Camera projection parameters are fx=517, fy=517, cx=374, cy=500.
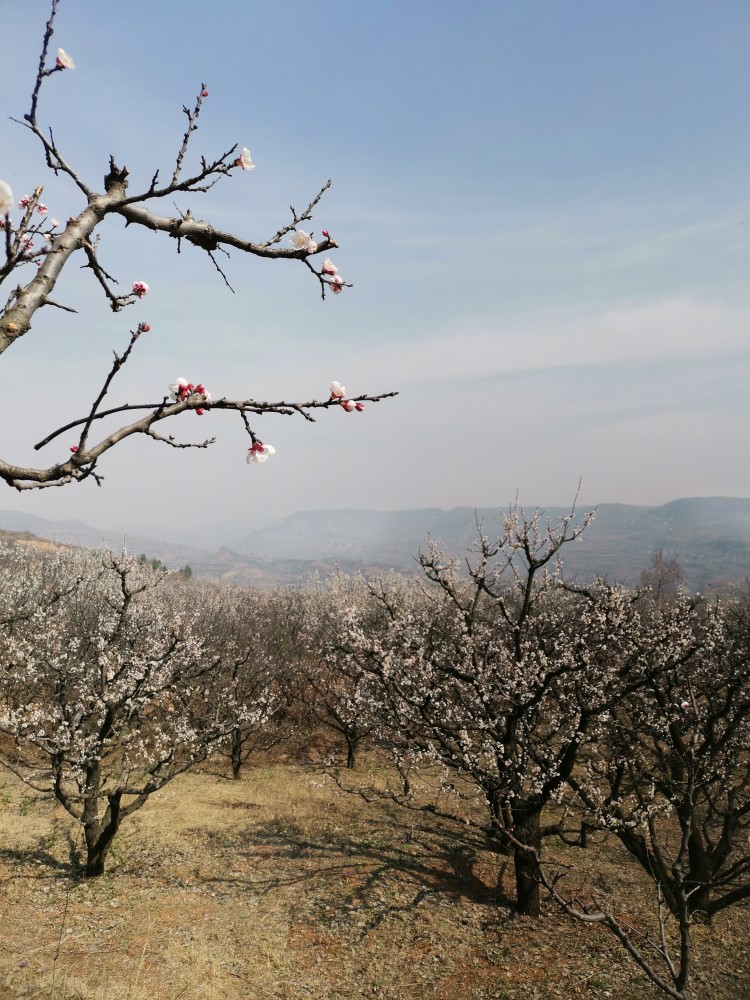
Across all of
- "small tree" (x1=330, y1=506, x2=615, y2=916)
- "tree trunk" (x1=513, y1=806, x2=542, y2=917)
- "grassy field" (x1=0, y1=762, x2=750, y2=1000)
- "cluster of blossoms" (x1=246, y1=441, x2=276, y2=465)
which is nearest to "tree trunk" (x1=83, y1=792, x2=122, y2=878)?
"grassy field" (x1=0, y1=762, x2=750, y2=1000)

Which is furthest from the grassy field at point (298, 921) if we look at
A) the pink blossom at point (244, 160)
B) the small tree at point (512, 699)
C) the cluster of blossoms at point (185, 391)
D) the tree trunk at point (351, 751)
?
the pink blossom at point (244, 160)

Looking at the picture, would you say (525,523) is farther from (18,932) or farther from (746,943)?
(18,932)

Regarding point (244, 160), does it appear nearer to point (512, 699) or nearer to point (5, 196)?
point (5, 196)

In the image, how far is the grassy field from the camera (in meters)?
8.42

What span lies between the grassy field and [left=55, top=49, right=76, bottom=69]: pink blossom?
10.5 metres

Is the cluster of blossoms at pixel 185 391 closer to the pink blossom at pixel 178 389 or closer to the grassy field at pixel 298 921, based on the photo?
the pink blossom at pixel 178 389

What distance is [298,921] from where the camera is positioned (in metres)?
10.3

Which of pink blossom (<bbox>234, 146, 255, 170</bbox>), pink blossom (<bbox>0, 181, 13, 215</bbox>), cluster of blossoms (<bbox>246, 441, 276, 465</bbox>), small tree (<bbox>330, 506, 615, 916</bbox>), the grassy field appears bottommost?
the grassy field

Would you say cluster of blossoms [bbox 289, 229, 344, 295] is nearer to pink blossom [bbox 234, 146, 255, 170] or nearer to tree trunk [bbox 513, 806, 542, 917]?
pink blossom [bbox 234, 146, 255, 170]

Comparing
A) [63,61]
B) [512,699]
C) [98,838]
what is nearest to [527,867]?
[512,699]

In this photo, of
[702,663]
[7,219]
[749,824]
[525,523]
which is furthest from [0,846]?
[702,663]

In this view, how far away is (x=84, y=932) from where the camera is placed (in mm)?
9320

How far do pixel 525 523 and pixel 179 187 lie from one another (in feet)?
32.6

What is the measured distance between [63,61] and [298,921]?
13082 millimetres
